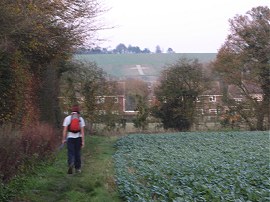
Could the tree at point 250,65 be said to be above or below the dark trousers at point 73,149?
above

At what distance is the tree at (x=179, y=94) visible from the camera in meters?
47.3

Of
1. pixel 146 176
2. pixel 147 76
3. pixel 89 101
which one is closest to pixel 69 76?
pixel 89 101

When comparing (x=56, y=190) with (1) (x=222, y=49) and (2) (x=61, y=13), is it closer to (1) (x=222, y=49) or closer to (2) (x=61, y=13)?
(2) (x=61, y=13)

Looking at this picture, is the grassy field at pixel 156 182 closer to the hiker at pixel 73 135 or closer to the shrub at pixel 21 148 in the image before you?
the shrub at pixel 21 148

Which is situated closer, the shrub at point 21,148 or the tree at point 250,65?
the shrub at point 21,148

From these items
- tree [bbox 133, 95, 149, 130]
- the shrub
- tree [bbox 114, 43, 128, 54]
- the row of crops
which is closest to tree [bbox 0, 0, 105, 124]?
the shrub

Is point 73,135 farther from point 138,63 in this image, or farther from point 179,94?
point 138,63

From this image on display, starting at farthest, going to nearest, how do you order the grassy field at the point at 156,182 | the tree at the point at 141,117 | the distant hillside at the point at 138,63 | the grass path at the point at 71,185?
the distant hillside at the point at 138,63 < the tree at the point at 141,117 < the grass path at the point at 71,185 < the grassy field at the point at 156,182

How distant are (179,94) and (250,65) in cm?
680

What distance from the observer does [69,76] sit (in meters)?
40.6

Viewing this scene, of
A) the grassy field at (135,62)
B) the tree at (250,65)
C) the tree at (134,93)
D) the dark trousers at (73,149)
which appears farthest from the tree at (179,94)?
the dark trousers at (73,149)

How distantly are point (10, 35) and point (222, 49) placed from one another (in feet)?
128

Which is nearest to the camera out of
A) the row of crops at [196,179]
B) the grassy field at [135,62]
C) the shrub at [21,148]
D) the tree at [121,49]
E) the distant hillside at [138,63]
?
the row of crops at [196,179]

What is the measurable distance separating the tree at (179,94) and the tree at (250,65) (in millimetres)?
2978
